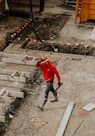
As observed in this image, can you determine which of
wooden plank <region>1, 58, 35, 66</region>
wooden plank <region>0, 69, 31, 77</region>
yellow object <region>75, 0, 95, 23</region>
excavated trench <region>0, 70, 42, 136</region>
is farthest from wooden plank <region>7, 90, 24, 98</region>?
yellow object <region>75, 0, 95, 23</region>

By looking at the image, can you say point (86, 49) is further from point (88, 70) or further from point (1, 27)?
point (1, 27)

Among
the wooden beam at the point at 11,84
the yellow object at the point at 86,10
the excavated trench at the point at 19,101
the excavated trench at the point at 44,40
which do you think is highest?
the yellow object at the point at 86,10

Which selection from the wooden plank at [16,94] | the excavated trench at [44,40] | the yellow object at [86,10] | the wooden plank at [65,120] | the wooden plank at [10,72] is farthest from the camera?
the yellow object at [86,10]

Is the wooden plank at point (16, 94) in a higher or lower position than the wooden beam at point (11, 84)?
higher

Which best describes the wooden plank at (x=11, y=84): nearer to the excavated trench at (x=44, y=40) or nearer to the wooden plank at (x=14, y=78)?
the wooden plank at (x=14, y=78)

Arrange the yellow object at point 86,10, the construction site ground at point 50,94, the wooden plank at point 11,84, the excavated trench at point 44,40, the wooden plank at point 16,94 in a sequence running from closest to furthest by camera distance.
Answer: the construction site ground at point 50,94, the wooden plank at point 16,94, the wooden plank at point 11,84, the excavated trench at point 44,40, the yellow object at point 86,10

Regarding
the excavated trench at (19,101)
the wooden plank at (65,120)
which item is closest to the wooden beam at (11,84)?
the excavated trench at (19,101)

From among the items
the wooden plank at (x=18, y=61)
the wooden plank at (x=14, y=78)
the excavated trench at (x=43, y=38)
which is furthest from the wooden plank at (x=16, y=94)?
the excavated trench at (x=43, y=38)

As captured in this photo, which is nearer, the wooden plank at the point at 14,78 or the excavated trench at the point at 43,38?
the wooden plank at the point at 14,78

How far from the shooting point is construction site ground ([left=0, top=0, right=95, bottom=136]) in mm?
8188

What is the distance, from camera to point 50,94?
374 inches

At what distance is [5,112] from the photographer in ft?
28.5

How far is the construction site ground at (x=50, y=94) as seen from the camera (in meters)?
8.19

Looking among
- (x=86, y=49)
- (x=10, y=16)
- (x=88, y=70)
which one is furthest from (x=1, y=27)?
(x=88, y=70)
